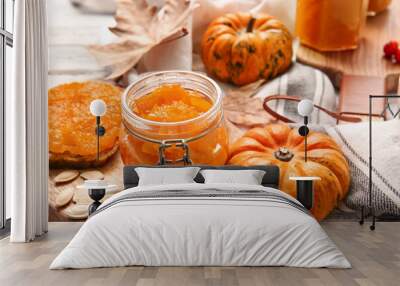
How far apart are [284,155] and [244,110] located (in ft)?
2.35

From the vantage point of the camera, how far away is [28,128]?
4926 millimetres

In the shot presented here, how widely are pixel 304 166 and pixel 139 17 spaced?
243cm

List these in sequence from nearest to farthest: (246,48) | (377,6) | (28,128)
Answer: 1. (28,128)
2. (246,48)
3. (377,6)

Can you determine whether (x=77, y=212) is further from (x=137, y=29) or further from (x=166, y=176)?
(x=137, y=29)

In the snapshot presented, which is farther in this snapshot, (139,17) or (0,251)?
(139,17)

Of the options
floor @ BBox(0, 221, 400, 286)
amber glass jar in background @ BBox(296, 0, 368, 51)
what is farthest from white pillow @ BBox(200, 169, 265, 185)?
amber glass jar in background @ BBox(296, 0, 368, 51)

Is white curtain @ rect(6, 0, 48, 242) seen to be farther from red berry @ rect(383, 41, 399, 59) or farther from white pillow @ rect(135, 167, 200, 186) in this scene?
red berry @ rect(383, 41, 399, 59)

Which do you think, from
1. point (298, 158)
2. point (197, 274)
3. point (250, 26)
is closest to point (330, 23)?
point (250, 26)

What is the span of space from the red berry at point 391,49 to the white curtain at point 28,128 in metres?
3.66

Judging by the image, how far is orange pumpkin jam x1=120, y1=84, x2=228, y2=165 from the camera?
5.90m

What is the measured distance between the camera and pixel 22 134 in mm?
4855

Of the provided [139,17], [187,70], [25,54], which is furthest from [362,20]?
[25,54]

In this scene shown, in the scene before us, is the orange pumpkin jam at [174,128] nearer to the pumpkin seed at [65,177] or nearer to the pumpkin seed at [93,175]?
the pumpkin seed at [93,175]

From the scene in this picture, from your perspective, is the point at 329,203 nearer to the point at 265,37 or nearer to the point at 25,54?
the point at 265,37
